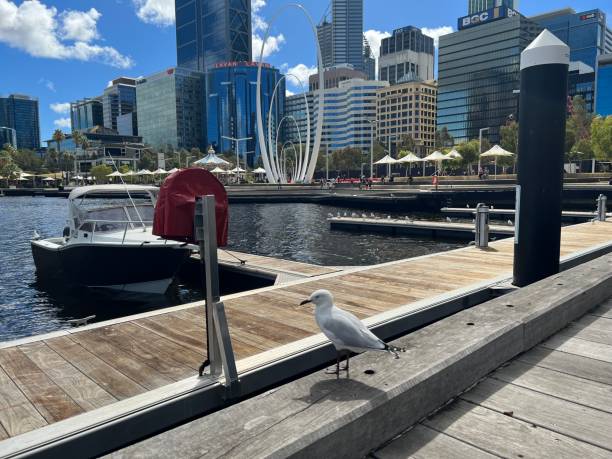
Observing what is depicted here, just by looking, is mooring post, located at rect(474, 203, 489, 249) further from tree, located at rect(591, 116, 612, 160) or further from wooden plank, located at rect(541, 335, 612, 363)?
tree, located at rect(591, 116, 612, 160)

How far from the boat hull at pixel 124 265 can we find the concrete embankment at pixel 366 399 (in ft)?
34.8

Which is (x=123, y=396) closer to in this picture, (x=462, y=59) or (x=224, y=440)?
(x=224, y=440)

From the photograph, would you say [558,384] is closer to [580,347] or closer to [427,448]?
[580,347]

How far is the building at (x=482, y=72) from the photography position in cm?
17012

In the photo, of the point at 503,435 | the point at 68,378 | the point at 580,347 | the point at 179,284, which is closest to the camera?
the point at 503,435

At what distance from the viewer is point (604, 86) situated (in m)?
143

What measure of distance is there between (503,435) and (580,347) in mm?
1896

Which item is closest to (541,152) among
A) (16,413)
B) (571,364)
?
(571,364)

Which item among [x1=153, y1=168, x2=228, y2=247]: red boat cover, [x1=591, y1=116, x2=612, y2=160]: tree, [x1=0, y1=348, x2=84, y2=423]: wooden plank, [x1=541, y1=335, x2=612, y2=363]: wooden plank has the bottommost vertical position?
[x1=0, y1=348, x2=84, y2=423]: wooden plank

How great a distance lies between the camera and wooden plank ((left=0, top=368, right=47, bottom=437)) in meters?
4.04

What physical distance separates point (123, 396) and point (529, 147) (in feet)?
22.3

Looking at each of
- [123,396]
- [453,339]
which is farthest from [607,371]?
[123,396]

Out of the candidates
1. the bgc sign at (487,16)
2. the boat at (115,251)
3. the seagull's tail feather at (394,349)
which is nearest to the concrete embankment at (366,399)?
the seagull's tail feather at (394,349)

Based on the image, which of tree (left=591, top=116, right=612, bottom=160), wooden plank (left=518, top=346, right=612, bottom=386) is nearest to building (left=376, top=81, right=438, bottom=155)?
tree (left=591, top=116, right=612, bottom=160)
